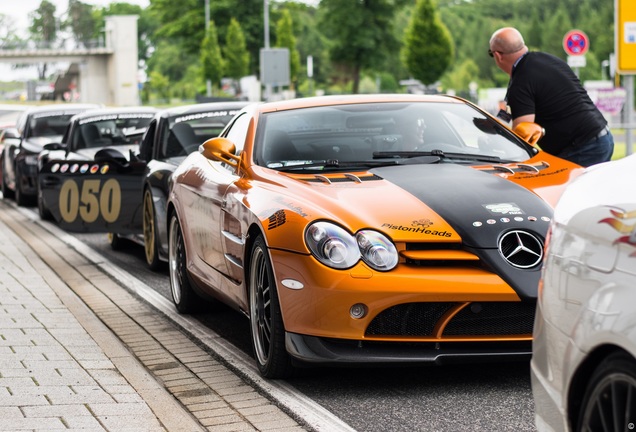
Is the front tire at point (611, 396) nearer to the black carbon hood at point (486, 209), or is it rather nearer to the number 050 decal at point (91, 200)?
the black carbon hood at point (486, 209)

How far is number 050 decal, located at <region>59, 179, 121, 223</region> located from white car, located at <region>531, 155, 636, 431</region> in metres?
8.66

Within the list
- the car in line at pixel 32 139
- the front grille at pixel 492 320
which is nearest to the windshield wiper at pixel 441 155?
the front grille at pixel 492 320

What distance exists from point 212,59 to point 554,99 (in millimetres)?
90209

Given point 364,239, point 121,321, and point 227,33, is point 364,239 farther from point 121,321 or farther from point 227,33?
point 227,33

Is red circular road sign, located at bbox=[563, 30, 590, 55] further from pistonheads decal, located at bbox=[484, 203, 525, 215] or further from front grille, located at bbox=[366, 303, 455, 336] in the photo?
front grille, located at bbox=[366, 303, 455, 336]

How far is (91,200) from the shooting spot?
1228cm

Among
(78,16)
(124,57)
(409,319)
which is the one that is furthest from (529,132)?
(78,16)

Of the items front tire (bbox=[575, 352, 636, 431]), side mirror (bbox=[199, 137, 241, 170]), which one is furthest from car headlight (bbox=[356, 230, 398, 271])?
front tire (bbox=[575, 352, 636, 431])

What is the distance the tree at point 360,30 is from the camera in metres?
92.9

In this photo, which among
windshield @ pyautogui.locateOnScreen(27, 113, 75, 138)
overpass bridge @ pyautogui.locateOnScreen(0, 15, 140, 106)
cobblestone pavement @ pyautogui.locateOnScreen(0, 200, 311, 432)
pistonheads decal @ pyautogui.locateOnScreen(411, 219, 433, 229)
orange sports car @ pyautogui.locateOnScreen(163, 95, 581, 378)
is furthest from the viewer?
overpass bridge @ pyautogui.locateOnScreen(0, 15, 140, 106)

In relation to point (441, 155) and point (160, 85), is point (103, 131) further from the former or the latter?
point (160, 85)

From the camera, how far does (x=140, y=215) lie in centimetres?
1198

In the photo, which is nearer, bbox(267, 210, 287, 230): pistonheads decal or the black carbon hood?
the black carbon hood

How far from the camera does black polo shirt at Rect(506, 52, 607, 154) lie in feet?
29.7
